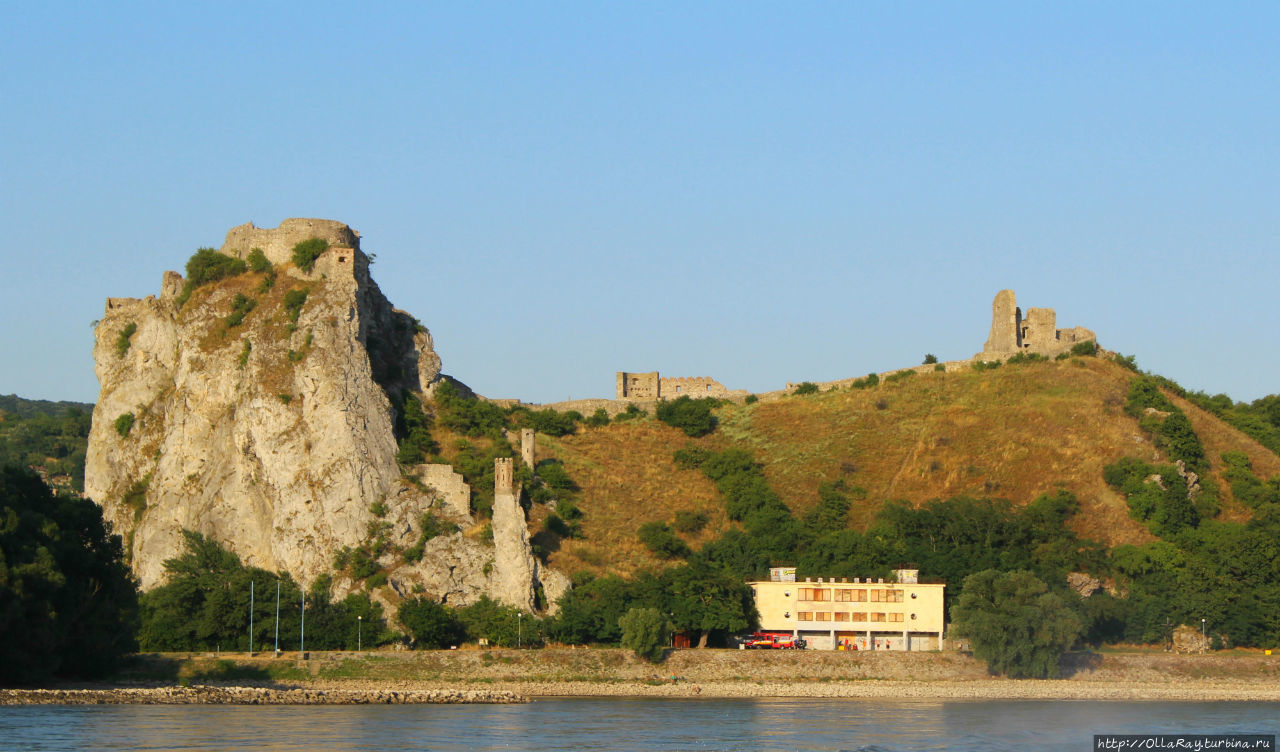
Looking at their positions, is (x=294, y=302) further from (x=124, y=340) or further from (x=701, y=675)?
(x=701, y=675)

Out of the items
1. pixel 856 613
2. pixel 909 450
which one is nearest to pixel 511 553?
pixel 856 613

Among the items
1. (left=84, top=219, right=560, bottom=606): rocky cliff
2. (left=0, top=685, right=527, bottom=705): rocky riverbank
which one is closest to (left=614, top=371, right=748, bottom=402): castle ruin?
(left=84, top=219, right=560, bottom=606): rocky cliff

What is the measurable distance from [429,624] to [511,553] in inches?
261

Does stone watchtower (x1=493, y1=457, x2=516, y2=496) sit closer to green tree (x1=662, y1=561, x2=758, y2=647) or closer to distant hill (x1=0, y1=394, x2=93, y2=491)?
green tree (x1=662, y1=561, x2=758, y2=647)

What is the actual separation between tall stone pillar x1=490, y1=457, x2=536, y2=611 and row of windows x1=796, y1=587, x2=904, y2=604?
1460cm

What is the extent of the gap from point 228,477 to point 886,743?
44.8 m

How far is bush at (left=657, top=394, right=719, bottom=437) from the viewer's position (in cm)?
10969

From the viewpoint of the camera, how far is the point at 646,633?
250 feet

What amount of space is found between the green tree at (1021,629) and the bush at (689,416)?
33.2 meters

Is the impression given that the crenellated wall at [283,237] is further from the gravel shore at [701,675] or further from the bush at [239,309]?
the gravel shore at [701,675]

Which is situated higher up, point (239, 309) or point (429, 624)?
point (239, 309)

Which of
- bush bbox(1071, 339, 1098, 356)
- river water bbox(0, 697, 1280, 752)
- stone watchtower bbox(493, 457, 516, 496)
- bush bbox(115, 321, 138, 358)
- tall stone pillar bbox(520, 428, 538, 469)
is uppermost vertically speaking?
bush bbox(1071, 339, 1098, 356)

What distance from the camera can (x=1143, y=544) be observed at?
8981cm

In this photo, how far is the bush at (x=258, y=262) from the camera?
313 ft
